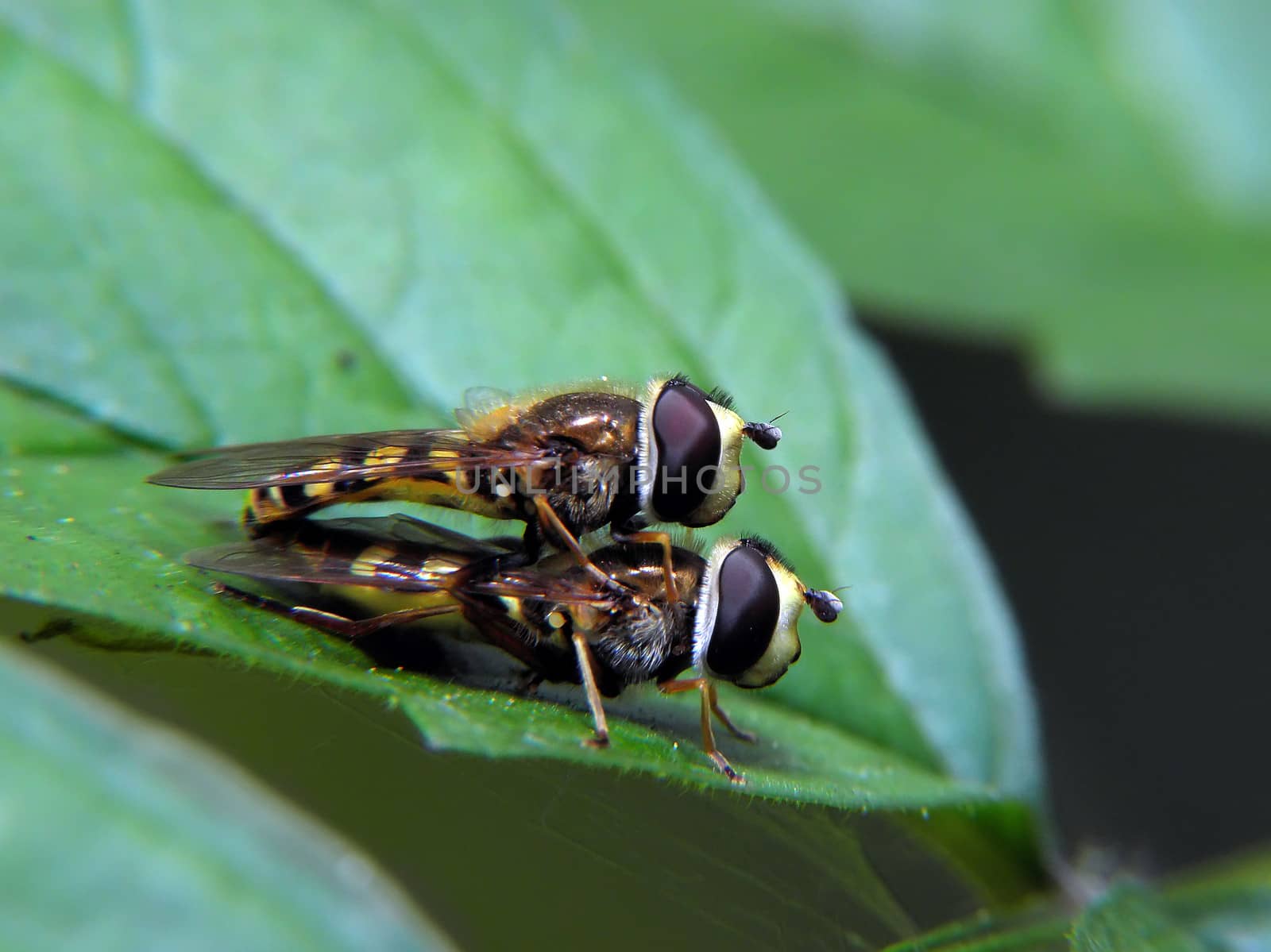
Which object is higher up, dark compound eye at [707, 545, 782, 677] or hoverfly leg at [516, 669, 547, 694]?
dark compound eye at [707, 545, 782, 677]

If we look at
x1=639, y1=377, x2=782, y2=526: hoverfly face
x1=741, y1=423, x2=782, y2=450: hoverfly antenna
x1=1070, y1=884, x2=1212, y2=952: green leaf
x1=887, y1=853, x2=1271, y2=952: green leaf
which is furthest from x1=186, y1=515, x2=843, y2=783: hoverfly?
x1=1070, y1=884, x2=1212, y2=952: green leaf

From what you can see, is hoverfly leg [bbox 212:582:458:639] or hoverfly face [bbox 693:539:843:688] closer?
hoverfly leg [bbox 212:582:458:639]

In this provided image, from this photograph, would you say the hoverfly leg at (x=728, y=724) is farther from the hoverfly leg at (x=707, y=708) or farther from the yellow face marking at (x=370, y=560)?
the yellow face marking at (x=370, y=560)

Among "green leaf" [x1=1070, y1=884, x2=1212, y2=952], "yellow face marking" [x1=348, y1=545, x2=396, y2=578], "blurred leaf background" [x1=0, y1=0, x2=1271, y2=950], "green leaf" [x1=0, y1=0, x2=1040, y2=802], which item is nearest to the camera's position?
"blurred leaf background" [x1=0, y1=0, x2=1271, y2=950]

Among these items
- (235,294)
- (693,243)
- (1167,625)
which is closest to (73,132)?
(235,294)

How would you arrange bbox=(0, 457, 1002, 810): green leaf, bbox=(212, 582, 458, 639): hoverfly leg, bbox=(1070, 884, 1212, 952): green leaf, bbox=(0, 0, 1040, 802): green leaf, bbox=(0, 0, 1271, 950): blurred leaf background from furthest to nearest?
bbox=(0, 0, 1040, 802): green leaf → bbox=(212, 582, 458, 639): hoverfly leg → bbox=(1070, 884, 1212, 952): green leaf → bbox=(0, 0, 1271, 950): blurred leaf background → bbox=(0, 457, 1002, 810): green leaf

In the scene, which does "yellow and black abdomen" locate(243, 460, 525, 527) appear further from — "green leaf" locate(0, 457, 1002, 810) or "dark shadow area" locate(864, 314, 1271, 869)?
"dark shadow area" locate(864, 314, 1271, 869)

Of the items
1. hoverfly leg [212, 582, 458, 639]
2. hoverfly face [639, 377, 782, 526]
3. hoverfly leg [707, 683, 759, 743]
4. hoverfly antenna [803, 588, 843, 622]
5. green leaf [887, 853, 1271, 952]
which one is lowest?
green leaf [887, 853, 1271, 952]

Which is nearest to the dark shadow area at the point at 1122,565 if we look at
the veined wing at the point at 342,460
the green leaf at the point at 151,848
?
the veined wing at the point at 342,460
